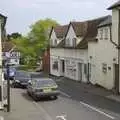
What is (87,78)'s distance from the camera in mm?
45406

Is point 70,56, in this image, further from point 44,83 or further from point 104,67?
point 44,83

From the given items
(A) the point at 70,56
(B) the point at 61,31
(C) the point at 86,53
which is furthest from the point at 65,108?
(B) the point at 61,31

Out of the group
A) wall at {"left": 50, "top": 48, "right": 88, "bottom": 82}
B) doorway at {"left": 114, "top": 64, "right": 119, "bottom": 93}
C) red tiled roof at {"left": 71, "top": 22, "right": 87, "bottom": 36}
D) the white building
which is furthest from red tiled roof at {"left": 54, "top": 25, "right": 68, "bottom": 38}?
doorway at {"left": 114, "top": 64, "right": 119, "bottom": 93}

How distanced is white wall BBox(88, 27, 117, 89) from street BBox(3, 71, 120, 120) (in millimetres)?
3909

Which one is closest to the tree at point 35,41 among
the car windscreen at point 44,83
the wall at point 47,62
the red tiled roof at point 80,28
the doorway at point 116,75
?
the wall at point 47,62

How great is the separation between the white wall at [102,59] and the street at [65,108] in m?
3.91

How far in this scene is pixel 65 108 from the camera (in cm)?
2620

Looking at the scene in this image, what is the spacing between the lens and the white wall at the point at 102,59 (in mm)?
36250

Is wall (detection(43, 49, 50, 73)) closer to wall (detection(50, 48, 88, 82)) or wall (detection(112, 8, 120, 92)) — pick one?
wall (detection(50, 48, 88, 82))

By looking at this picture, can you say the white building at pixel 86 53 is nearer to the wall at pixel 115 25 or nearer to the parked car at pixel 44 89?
the wall at pixel 115 25

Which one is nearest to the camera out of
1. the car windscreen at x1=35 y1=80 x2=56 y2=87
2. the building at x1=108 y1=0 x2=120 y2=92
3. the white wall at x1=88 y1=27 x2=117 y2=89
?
the car windscreen at x1=35 y1=80 x2=56 y2=87

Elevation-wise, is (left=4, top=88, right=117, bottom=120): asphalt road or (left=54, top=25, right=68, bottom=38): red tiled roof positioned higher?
(left=54, top=25, right=68, bottom=38): red tiled roof

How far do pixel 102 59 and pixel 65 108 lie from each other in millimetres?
13812

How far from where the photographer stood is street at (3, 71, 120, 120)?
22.9 m
